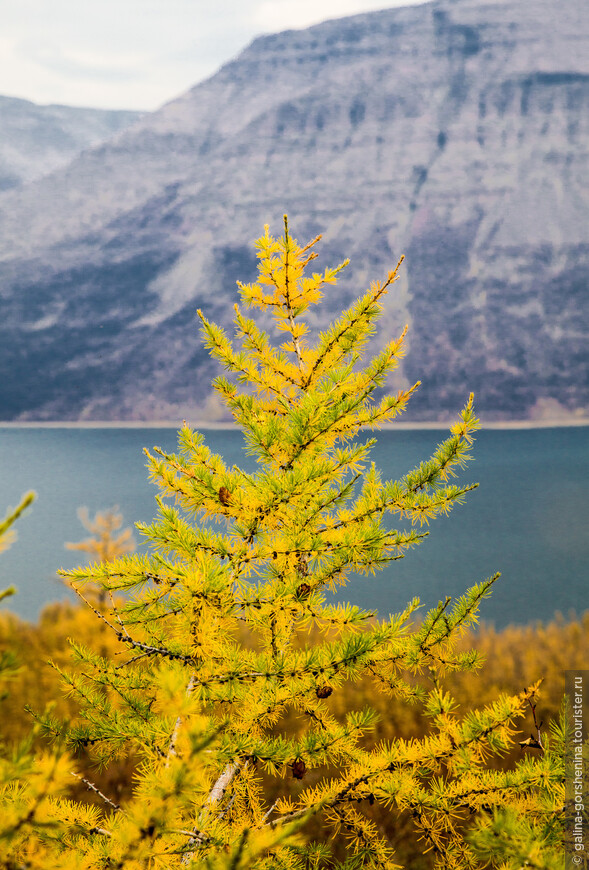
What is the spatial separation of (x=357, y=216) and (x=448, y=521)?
89738mm

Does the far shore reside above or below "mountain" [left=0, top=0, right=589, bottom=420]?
below

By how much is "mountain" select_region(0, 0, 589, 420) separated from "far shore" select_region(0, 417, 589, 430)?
181 cm

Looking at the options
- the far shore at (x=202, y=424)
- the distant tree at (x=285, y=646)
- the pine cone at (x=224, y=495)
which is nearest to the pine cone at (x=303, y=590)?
the distant tree at (x=285, y=646)

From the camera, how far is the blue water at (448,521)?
31.2 meters

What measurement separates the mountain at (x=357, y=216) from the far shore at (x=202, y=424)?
1815 mm

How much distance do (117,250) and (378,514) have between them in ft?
424

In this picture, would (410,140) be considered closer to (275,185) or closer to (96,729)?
(275,185)

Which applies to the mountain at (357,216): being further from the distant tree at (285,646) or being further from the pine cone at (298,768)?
the pine cone at (298,768)

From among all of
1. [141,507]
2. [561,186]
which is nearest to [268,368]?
[141,507]

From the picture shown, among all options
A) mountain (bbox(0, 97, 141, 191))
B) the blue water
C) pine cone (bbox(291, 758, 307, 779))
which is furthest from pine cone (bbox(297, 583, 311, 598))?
mountain (bbox(0, 97, 141, 191))

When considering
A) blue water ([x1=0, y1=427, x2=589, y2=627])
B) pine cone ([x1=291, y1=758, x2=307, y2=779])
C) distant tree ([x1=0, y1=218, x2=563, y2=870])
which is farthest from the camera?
blue water ([x1=0, y1=427, x2=589, y2=627])

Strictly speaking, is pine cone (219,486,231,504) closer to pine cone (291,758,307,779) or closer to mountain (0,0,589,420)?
pine cone (291,758,307,779)

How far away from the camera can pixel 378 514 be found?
491 centimetres

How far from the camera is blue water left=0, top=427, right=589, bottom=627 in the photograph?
3125 centimetres
